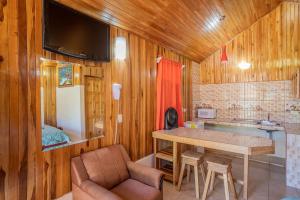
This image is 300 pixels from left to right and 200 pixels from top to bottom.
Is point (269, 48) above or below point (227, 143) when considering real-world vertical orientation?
above

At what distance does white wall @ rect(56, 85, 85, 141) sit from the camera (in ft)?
6.17

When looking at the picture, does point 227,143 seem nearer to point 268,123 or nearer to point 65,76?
point 268,123

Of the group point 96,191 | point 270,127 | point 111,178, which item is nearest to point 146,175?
point 111,178

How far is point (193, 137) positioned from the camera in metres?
2.50

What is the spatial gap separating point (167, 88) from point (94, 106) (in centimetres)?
157

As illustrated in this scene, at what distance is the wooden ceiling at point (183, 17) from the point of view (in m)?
2.01

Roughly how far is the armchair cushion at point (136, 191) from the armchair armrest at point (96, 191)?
0.27m

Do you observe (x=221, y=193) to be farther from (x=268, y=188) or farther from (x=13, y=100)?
(x=13, y=100)

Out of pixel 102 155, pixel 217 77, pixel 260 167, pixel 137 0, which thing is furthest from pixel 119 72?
pixel 260 167

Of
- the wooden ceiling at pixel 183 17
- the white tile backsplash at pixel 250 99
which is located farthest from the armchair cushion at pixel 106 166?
the white tile backsplash at pixel 250 99

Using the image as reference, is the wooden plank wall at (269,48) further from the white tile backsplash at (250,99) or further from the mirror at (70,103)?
the mirror at (70,103)

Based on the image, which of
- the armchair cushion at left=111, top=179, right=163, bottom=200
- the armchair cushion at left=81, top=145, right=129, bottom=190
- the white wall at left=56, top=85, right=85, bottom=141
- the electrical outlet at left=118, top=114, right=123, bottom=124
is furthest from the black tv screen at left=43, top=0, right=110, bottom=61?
the armchair cushion at left=111, top=179, right=163, bottom=200

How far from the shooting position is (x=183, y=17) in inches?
102

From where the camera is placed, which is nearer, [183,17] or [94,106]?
[94,106]
